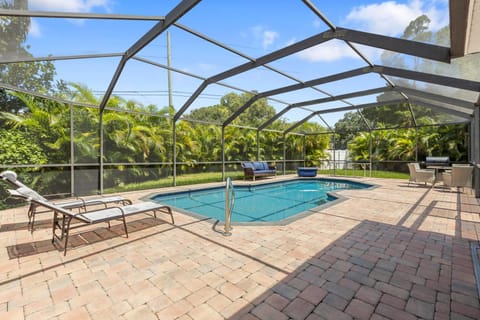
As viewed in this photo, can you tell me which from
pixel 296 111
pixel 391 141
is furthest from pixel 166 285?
pixel 391 141

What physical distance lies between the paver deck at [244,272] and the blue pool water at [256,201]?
1.85m

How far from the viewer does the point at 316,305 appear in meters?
2.18

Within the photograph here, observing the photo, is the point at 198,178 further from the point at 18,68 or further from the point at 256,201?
the point at 18,68

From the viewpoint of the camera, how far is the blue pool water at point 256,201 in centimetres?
648

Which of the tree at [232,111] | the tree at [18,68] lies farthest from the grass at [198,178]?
the tree at [232,111]

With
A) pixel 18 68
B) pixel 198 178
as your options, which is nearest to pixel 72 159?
pixel 18 68

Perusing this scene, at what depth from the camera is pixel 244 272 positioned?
9.14 ft

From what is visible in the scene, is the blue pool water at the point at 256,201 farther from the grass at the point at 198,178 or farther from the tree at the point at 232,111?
the tree at the point at 232,111

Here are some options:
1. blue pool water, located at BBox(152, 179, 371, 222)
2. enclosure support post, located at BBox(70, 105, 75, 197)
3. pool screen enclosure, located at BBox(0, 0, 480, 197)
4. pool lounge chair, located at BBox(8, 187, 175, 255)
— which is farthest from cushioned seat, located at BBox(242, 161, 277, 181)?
pool lounge chair, located at BBox(8, 187, 175, 255)

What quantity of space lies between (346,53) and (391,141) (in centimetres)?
1202

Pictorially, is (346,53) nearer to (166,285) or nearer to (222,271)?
(222,271)

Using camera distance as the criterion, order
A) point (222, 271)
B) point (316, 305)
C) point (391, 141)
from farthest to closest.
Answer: point (391, 141) < point (222, 271) < point (316, 305)

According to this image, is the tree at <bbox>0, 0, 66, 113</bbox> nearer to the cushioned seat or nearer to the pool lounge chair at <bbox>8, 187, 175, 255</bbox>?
the pool lounge chair at <bbox>8, 187, 175, 255</bbox>

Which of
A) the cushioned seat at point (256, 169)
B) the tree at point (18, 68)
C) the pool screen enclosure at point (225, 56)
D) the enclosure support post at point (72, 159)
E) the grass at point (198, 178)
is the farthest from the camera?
the cushioned seat at point (256, 169)
